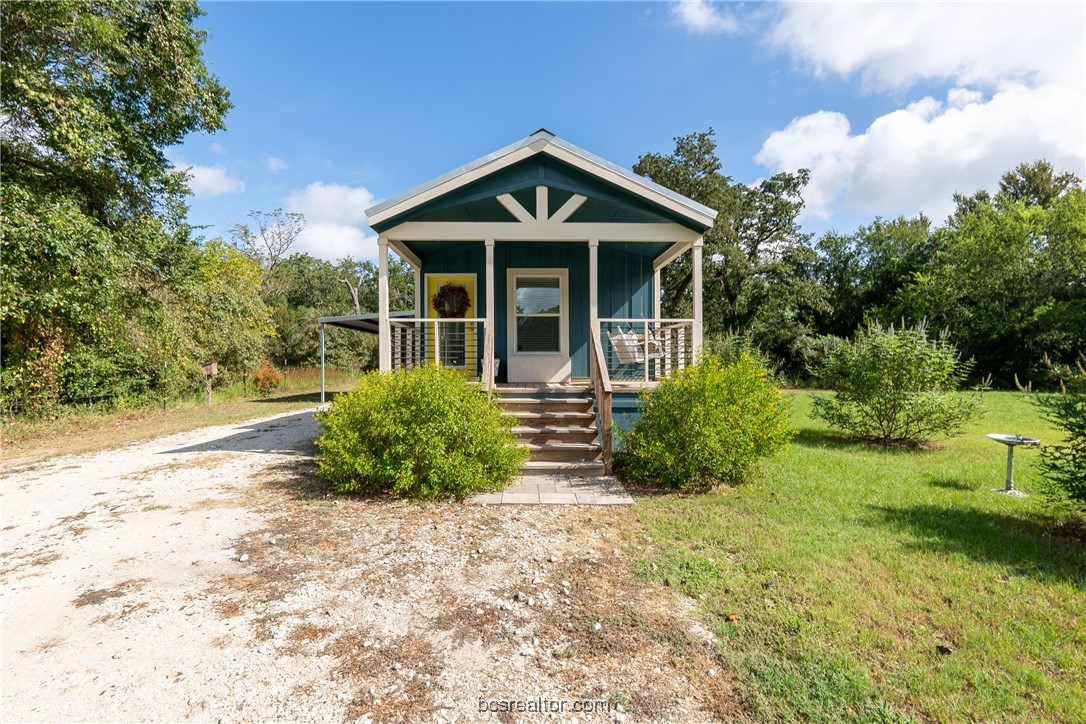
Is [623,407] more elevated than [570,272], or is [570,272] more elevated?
[570,272]

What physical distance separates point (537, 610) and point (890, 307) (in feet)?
95.0

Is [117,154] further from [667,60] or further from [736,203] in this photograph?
[736,203]

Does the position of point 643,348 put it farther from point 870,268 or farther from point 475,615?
point 870,268

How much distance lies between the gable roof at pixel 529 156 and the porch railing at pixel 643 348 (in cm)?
180

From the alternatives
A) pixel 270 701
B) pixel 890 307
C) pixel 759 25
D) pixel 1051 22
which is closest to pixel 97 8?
pixel 759 25

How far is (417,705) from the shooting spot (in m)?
2.12

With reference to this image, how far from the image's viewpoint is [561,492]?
5508 millimetres

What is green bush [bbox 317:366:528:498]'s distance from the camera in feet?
17.1

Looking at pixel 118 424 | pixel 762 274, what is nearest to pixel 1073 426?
pixel 118 424

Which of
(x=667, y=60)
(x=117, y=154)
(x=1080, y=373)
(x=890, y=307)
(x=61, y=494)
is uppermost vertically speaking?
(x=667, y=60)

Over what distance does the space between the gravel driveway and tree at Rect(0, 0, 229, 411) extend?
617 centimetres

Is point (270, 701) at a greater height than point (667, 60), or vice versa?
point (667, 60)

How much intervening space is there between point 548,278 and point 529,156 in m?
2.49

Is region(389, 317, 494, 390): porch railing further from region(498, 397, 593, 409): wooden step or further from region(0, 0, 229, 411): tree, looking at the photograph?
region(0, 0, 229, 411): tree
